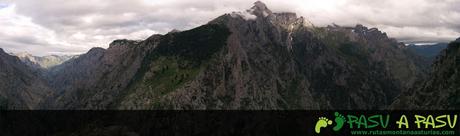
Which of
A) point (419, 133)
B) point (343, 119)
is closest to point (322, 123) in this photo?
point (343, 119)

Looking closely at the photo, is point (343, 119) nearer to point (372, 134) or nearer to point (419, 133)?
point (372, 134)

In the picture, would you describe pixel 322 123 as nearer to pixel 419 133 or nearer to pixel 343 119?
pixel 343 119

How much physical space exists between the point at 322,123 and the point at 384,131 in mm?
21069

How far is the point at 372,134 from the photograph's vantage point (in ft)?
653

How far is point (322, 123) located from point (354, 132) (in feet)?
37.1

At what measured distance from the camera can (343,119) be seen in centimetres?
18775

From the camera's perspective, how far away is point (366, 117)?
188 m

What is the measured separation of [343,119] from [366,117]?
7.31 m

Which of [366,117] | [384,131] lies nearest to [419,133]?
[384,131]

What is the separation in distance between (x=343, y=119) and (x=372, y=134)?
17.5 meters

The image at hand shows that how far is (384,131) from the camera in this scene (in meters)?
198

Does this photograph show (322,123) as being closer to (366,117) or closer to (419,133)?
(366,117)

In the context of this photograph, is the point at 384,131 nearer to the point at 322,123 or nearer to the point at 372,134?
the point at 372,134

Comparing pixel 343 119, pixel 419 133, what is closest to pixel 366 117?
pixel 343 119
